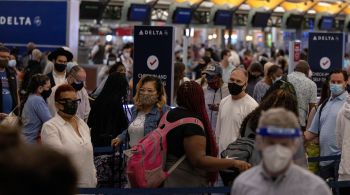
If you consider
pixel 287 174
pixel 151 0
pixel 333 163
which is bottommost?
pixel 333 163

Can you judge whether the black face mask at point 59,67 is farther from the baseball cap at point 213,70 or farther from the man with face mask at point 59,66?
the baseball cap at point 213,70

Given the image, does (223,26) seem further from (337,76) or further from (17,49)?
(337,76)

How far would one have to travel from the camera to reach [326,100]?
328 inches

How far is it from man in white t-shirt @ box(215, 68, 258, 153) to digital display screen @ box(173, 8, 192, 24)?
1935 cm

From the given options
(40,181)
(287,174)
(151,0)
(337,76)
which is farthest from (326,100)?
(151,0)

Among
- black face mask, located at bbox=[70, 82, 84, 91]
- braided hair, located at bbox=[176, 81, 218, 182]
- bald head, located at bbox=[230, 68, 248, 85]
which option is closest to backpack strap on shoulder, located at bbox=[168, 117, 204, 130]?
braided hair, located at bbox=[176, 81, 218, 182]

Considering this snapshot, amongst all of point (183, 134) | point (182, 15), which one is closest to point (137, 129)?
point (183, 134)

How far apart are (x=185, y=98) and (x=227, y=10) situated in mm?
22999

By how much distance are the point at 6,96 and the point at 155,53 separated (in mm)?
1935

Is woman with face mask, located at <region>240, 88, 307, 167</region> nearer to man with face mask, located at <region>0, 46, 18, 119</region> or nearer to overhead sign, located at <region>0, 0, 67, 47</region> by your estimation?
man with face mask, located at <region>0, 46, 18, 119</region>

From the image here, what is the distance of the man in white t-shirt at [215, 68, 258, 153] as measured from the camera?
7.88 meters

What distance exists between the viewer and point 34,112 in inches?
313

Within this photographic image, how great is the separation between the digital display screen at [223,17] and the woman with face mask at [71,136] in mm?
22427

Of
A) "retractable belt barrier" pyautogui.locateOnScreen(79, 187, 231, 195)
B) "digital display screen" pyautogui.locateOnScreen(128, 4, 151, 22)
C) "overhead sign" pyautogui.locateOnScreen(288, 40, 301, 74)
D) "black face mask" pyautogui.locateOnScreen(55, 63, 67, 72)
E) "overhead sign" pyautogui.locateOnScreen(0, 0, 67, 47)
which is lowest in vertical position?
"retractable belt barrier" pyautogui.locateOnScreen(79, 187, 231, 195)
